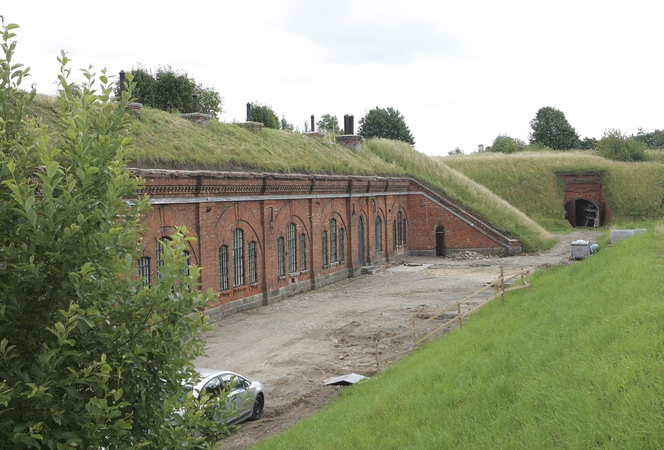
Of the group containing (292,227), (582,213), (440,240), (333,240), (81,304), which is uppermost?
(81,304)

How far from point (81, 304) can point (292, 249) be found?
2353 centimetres

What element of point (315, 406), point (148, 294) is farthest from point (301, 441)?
point (148, 294)

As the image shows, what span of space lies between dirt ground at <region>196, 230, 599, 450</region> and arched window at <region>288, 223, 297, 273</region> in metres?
1.30

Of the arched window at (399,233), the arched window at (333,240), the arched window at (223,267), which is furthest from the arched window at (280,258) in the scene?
the arched window at (399,233)

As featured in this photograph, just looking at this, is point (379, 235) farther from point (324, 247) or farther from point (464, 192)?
point (464, 192)

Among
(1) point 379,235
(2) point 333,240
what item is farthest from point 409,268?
(2) point 333,240

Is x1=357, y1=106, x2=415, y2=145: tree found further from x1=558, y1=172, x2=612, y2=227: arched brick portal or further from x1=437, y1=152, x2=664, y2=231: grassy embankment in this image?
x1=558, y1=172, x2=612, y2=227: arched brick portal

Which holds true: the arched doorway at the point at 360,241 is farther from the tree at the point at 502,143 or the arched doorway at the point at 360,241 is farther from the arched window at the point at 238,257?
the tree at the point at 502,143

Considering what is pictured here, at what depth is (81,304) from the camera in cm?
496

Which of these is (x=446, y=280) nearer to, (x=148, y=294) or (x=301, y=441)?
(x=301, y=441)

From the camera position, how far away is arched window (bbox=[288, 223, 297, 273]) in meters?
28.2

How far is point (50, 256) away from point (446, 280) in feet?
90.4

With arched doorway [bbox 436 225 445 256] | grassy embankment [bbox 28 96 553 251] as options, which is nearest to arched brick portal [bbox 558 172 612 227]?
grassy embankment [bbox 28 96 553 251]

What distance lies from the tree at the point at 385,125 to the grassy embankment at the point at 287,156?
43.0 m
